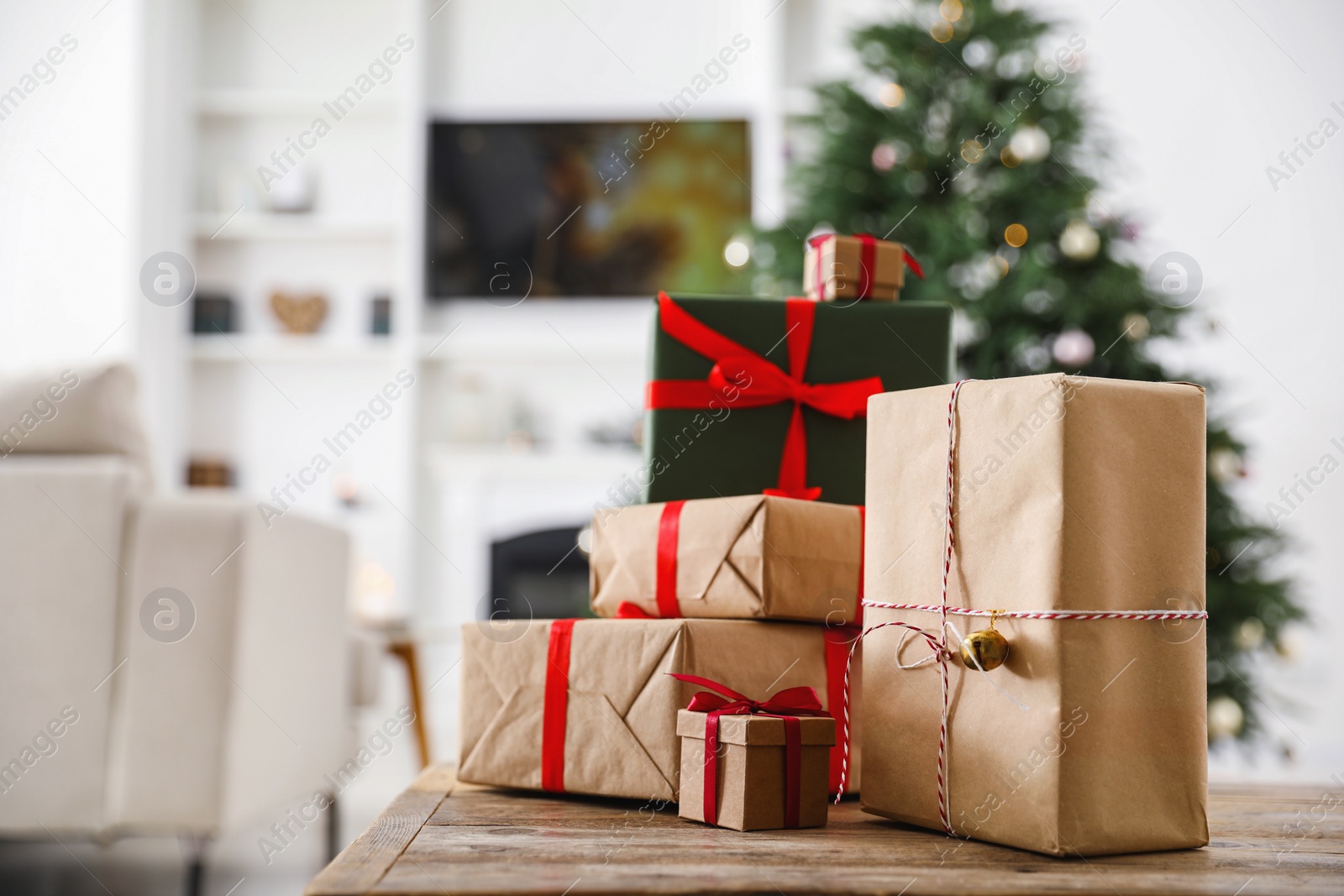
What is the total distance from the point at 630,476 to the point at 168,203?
90.8 inches

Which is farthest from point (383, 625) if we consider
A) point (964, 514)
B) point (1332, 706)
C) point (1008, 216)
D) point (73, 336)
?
point (1332, 706)

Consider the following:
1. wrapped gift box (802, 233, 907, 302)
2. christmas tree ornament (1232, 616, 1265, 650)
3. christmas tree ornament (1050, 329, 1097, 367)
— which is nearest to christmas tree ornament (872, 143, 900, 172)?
christmas tree ornament (1050, 329, 1097, 367)

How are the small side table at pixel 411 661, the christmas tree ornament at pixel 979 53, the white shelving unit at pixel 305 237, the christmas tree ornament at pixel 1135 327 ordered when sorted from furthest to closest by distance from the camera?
the white shelving unit at pixel 305 237 → the small side table at pixel 411 661 → the christmas tree ornament at pixel 979 53 → the christmas tree ornament at pixel 1135 327

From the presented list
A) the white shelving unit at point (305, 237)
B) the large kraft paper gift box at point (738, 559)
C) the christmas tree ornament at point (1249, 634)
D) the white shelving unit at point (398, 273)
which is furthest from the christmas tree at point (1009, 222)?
→ the white shelving unit at point (305, 237)

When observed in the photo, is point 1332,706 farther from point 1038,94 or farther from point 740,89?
point 740,89

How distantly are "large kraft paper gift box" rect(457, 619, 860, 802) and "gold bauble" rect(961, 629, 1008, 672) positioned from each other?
0.18 meters

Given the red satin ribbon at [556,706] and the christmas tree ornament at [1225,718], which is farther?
the christmas tree ornament at [1225,718]

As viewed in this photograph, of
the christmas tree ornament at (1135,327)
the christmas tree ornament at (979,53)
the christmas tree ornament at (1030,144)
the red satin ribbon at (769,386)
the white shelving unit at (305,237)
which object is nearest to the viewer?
the red satin ribbon at (769,386)

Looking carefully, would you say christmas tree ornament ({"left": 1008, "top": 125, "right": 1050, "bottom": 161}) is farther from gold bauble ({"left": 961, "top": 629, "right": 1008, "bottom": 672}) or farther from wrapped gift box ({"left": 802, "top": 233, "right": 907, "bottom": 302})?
gold bauble ({"left": 961, "top": 629, "right": 1008, "bottom": 672})

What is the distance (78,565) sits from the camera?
1.55 metres

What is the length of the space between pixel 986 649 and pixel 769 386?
353 millimetres

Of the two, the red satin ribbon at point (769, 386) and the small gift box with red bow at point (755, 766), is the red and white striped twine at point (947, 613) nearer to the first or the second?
the small gift box with red bow at point (755, 766)

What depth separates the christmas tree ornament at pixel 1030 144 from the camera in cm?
237

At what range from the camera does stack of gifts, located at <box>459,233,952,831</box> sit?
27.5 inches
